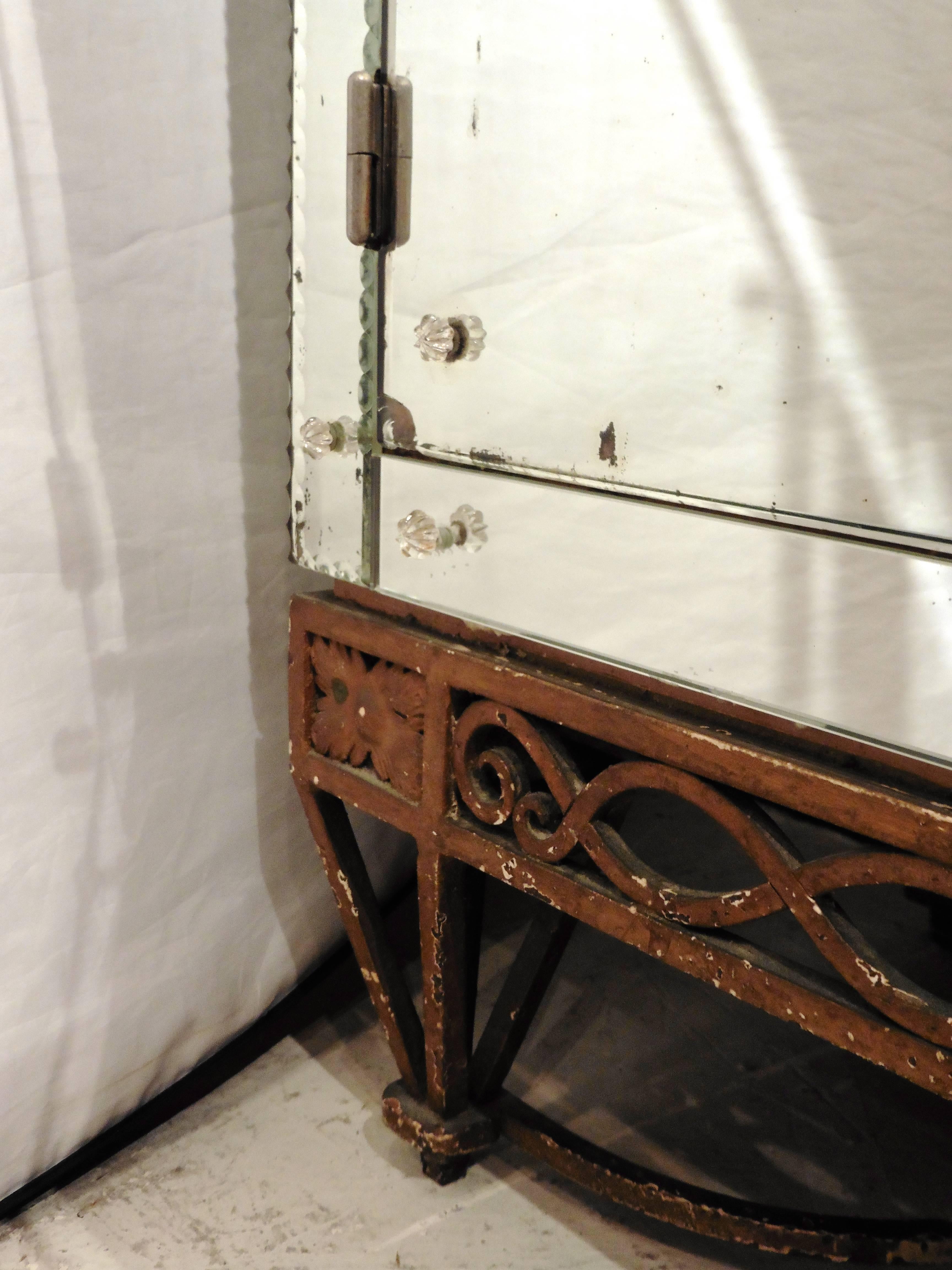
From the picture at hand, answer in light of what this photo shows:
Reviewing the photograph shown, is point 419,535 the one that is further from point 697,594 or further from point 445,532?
point 697,594

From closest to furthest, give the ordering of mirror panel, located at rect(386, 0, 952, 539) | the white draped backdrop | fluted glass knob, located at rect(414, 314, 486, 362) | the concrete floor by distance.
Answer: mirror panel, located at rect(386, 0, 952, 539), fluted glass knob, located at rect(414, 314, 486, 362), the white draped backdrop, the concrete floor

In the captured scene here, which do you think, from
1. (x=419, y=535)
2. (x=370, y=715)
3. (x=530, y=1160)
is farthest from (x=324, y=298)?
(x=530, y=1160)

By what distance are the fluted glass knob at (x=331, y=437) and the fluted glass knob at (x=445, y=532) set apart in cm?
10

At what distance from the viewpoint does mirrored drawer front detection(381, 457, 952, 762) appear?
0.58 metres

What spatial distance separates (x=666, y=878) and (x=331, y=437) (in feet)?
1.35

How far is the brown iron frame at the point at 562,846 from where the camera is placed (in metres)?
0.62

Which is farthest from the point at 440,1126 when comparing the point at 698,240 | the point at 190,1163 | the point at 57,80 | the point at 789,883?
the point at 57,80

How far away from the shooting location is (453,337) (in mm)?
752

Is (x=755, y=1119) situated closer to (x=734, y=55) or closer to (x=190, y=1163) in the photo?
(x=190, y=1163)

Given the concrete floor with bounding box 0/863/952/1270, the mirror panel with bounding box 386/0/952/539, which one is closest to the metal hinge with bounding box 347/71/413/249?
the mirror panel with bounding box 386/0/952/539

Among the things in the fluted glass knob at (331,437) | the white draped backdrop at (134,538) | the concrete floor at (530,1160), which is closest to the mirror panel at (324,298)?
the fluted glass knob at (331,437)

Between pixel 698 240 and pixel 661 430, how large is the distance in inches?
4.3

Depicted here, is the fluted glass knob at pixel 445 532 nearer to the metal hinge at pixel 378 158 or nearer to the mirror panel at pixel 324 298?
the mirror panel at pixel 324 298

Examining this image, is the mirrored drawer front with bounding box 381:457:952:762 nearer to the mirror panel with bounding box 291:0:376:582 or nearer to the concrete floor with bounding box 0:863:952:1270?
the mirror panel with bounding box 291:0:376:582
